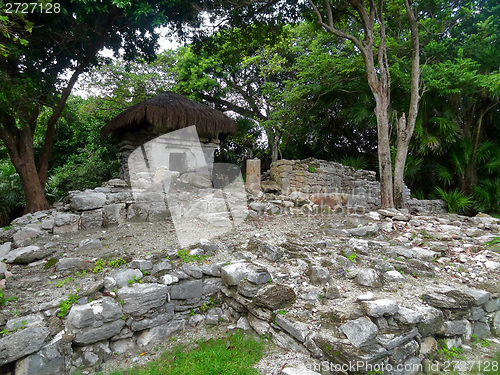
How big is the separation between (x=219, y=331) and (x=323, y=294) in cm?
106

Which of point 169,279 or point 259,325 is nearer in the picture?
point 259,325

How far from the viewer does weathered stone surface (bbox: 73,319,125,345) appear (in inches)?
85.0

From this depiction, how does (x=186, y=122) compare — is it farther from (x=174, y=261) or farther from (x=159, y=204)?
(x=174, y=261)

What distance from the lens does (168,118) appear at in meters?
6.51

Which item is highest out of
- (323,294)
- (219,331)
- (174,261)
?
(174,261)

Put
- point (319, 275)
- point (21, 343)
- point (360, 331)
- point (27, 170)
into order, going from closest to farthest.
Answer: point (21, 343)
point (360, 331)
point (319, 275)
point (27, 170)

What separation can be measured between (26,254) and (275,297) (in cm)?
264


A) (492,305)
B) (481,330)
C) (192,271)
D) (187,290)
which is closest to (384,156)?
(492,305)

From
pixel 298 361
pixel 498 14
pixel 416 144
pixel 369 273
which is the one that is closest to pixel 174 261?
pixel 298 361

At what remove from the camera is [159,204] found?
4445 mm

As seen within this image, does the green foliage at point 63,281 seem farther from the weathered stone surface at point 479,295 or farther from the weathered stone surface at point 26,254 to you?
the weathered stone surface at point 479,295

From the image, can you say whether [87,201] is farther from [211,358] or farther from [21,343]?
[211,358]

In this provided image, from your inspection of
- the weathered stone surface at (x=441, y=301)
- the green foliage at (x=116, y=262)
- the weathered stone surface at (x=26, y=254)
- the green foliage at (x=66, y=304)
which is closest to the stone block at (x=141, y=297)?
the green foliage at (x=66, y=304)

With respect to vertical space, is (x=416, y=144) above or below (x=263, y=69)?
below
